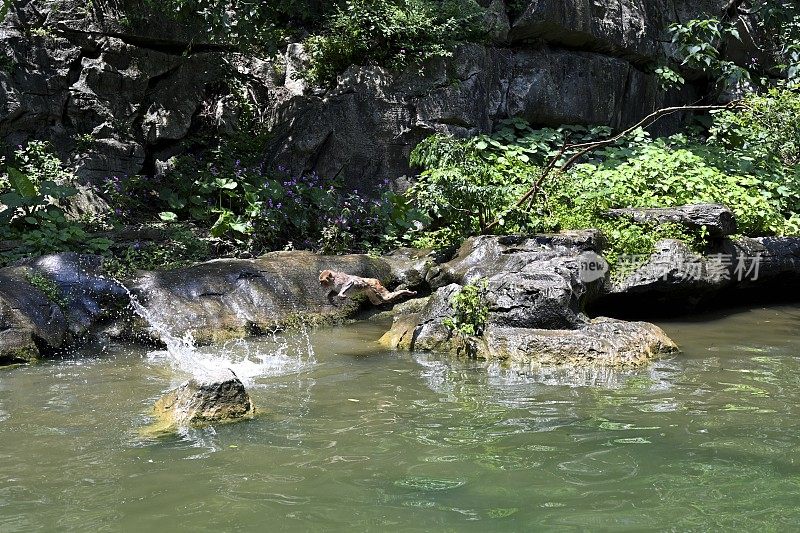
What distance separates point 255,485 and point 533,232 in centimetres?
644

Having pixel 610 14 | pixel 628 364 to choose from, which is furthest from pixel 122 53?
pixel 628 364

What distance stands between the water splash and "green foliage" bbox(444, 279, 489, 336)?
145cm

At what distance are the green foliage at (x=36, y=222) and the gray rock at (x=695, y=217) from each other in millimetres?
6832

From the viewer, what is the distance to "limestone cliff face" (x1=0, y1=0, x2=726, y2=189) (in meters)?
12.8

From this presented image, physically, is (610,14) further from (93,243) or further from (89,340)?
(89,340)

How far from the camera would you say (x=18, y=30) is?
12734 mm

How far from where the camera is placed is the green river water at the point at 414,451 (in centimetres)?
360

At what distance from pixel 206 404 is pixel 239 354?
8.42 feet

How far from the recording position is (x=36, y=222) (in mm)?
10469

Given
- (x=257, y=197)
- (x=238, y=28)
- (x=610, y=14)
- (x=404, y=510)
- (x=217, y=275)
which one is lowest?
(x=404, y=510)

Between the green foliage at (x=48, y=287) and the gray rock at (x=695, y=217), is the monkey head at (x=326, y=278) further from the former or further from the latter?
the gray rock at (x=695, y=217)

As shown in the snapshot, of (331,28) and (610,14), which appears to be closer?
(331,28)

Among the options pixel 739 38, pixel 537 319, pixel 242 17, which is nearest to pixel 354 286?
pixel 537 319

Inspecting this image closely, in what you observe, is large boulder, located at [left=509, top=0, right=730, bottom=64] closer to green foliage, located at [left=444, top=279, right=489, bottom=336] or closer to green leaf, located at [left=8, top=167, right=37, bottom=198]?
green foliage, located at [left=444, top=279, right=489, bottom=336]
